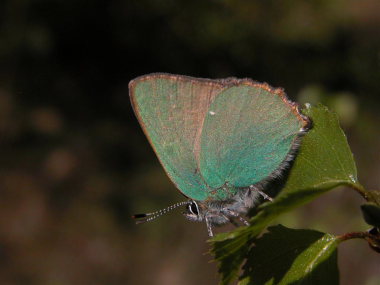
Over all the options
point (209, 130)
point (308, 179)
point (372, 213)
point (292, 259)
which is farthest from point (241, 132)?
point (372, 213)

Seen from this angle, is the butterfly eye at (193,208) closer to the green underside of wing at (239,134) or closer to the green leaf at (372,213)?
the green underside of wing at (239,134)

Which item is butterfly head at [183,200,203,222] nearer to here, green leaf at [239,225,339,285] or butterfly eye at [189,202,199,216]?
butterfly eye at [189,202,199,216]

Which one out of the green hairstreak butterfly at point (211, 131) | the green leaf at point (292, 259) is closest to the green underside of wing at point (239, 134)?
the green hairstreak butterfly at point (211, 131)

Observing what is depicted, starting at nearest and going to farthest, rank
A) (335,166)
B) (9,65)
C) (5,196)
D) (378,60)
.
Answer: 1. (335,166)
2. (378,60)
3. (5,196)
4. (9,65)

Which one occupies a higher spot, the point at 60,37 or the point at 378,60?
the point at 378,60

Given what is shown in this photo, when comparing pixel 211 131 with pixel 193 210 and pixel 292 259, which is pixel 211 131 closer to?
pixel 193 210

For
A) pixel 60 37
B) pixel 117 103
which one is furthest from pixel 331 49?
pixel 60 37

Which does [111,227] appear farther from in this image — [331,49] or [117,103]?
[331,49]
